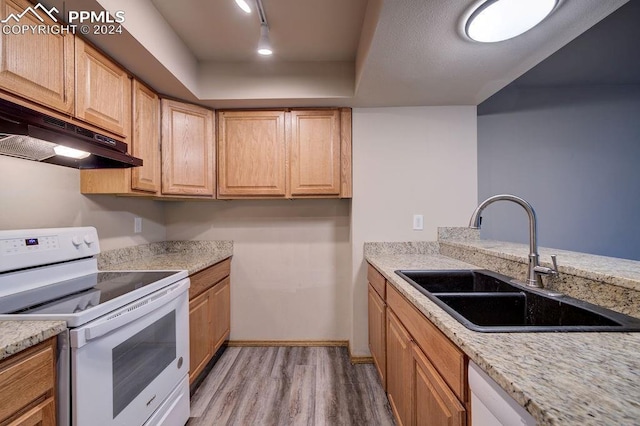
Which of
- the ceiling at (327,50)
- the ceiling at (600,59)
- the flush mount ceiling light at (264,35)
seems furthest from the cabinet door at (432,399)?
the ceiling at (600,59)

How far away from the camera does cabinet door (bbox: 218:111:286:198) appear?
7.38ft

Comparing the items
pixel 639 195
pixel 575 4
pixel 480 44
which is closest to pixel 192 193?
pixel 480 44

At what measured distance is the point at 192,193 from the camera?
211 centimetres

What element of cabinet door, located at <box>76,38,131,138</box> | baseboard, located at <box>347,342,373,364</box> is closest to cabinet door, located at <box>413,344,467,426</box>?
baseboard, located at <box>347,342,373,364</box>

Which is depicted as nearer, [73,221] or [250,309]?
[73,221]

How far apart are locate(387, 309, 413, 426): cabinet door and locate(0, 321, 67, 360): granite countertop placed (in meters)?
1.31

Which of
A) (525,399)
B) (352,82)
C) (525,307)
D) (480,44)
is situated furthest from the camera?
(352,82)

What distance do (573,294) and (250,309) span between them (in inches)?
91.5

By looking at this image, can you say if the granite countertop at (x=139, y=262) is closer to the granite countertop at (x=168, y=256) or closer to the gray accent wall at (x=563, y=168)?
the granite countertop at (x=168, y=256)

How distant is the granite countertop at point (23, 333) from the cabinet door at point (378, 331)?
5.03 feet

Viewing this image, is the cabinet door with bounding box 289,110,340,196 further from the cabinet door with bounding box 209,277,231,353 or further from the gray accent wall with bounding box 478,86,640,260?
the gray accent wall with bounding box 478,86,640,260

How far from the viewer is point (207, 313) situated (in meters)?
1.96

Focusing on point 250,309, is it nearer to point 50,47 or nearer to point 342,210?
point 342,210

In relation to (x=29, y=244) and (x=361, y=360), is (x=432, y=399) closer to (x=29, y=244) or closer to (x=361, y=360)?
(x=361, y=360)
